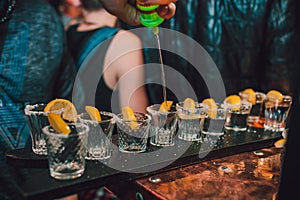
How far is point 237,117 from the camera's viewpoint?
1.67 m

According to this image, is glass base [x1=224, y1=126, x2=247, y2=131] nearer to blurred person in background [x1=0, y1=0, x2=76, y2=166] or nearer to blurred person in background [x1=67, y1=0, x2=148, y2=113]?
blurred person in background [x1=67, y1=0, x2=148, y2=113]

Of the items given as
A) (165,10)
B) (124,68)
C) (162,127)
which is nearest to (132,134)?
(162,127)

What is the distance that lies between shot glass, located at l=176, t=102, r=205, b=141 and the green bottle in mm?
374

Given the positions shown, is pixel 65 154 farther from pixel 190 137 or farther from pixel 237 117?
pixel 237 117

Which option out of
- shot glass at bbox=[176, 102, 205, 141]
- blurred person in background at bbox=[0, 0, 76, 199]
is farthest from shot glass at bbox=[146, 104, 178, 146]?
blurred person in background at bbox=[0, 0, 76, 199]

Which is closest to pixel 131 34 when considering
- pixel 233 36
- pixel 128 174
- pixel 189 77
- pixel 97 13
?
pixel 97 13

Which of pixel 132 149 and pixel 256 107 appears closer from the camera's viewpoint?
pixel 132 149

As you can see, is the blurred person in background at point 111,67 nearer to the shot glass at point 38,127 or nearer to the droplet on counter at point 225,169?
the shot glass at point 38,127

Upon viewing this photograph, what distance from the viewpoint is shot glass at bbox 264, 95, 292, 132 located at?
1.71 m

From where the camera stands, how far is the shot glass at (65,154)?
1.10 metres

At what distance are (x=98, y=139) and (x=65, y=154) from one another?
7.5 inches

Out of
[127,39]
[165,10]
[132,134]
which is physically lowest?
[132,134]

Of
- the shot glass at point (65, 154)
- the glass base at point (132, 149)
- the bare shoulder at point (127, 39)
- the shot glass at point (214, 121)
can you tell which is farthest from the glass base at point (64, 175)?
the bare shoulder at point (127, 39)

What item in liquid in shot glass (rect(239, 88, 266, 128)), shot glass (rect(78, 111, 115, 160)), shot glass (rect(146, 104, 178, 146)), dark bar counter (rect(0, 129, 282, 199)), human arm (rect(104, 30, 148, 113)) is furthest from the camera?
human arm (rect(104, 30, 148, 113))
